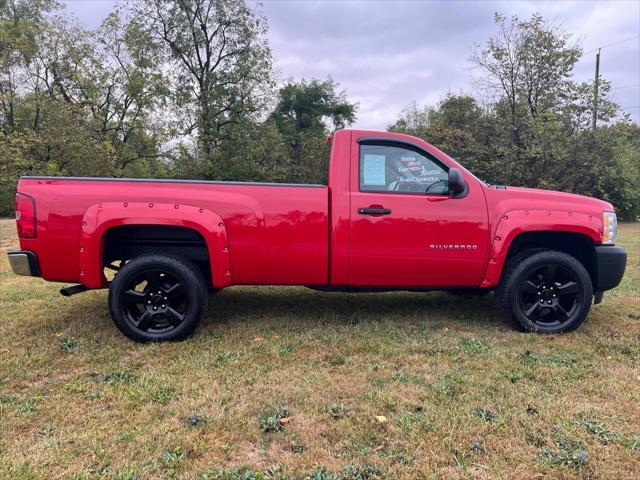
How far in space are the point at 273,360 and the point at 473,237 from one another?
6.51 ft

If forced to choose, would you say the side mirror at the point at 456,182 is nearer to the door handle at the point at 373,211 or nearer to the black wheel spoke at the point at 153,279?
the door handle at the point at 373,211

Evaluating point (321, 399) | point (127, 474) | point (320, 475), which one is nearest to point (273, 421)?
point (321, 399)

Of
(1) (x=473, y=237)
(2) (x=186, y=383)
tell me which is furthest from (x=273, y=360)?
(1) (x=473, y=237)

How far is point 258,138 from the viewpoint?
24.1m

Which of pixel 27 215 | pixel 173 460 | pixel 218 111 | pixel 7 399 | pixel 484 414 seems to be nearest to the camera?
pixel 173 460

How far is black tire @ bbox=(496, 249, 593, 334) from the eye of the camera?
392cm

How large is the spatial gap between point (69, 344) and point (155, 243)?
3.45 ft

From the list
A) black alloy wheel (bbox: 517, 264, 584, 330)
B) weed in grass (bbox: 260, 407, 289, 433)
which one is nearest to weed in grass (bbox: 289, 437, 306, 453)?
weed in grass (bbox: 260, 407, 289, 433)

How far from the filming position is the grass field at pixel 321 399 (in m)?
2.12

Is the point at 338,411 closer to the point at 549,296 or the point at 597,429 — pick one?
the point at 597,429

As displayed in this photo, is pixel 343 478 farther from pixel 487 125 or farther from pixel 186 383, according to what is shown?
pixel 487 125

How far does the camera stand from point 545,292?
4020 millimetres

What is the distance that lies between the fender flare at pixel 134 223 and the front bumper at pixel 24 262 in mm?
344

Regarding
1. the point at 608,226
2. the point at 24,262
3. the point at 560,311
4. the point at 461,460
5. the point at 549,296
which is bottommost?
the point at 461,460
